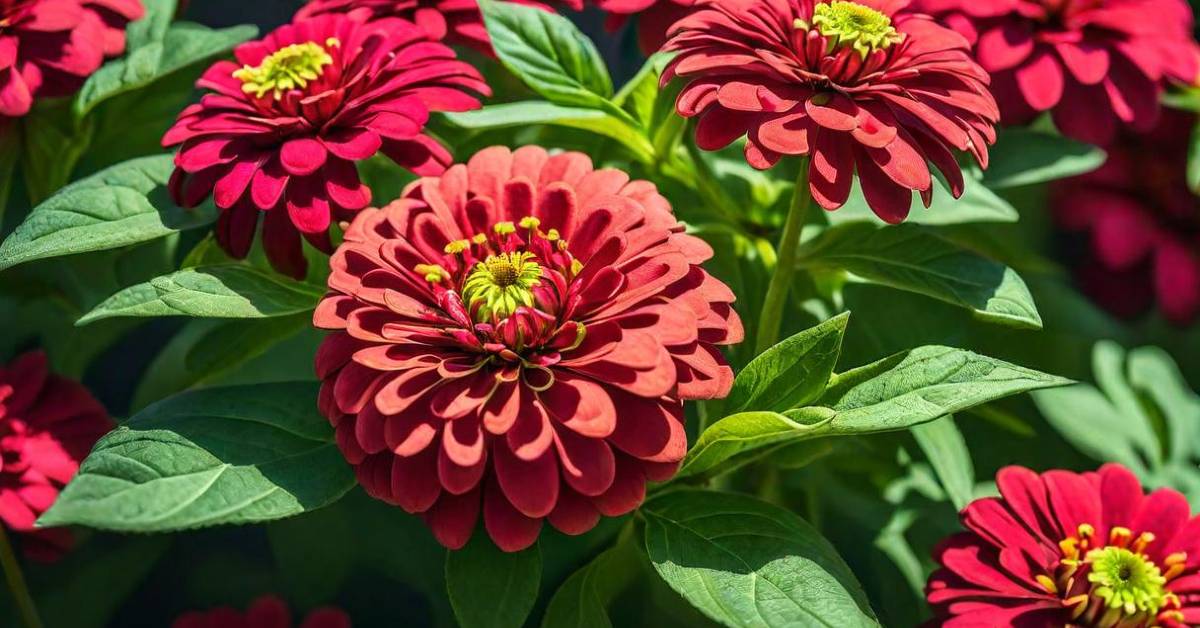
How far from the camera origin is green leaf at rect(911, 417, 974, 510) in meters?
0.55

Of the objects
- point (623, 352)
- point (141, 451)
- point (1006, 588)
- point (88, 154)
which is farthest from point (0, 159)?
point (1006, 588)

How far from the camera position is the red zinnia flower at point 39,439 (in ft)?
1.69

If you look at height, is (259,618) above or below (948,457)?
below

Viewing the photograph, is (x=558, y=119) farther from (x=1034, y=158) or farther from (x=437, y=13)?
(x=1034, y=158)

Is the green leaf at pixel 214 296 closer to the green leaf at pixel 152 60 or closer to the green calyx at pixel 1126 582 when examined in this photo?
the green leaf at pixel 152 60

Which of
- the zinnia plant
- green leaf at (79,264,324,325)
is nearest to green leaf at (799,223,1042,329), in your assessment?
the zinnia plant

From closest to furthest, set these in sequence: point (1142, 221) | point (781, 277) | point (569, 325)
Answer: point (569, 325)
point (781, 277)
point (1142, 221)

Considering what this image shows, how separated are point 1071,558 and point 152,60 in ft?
1.58

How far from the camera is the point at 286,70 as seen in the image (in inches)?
20.2

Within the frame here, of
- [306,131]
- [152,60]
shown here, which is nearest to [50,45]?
[152,60]

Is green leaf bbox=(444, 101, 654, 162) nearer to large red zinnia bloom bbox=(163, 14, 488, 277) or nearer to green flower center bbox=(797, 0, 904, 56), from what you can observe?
large red zinnia bloom bbox=(163, 14, 488, 277)

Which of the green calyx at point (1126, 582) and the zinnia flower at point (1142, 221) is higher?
the green calyx at point (1126, 582)

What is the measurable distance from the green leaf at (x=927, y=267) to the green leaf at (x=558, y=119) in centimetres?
10

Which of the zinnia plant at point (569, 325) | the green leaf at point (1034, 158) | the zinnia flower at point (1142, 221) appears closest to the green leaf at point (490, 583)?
the zinnia plant at point (569, 325)
